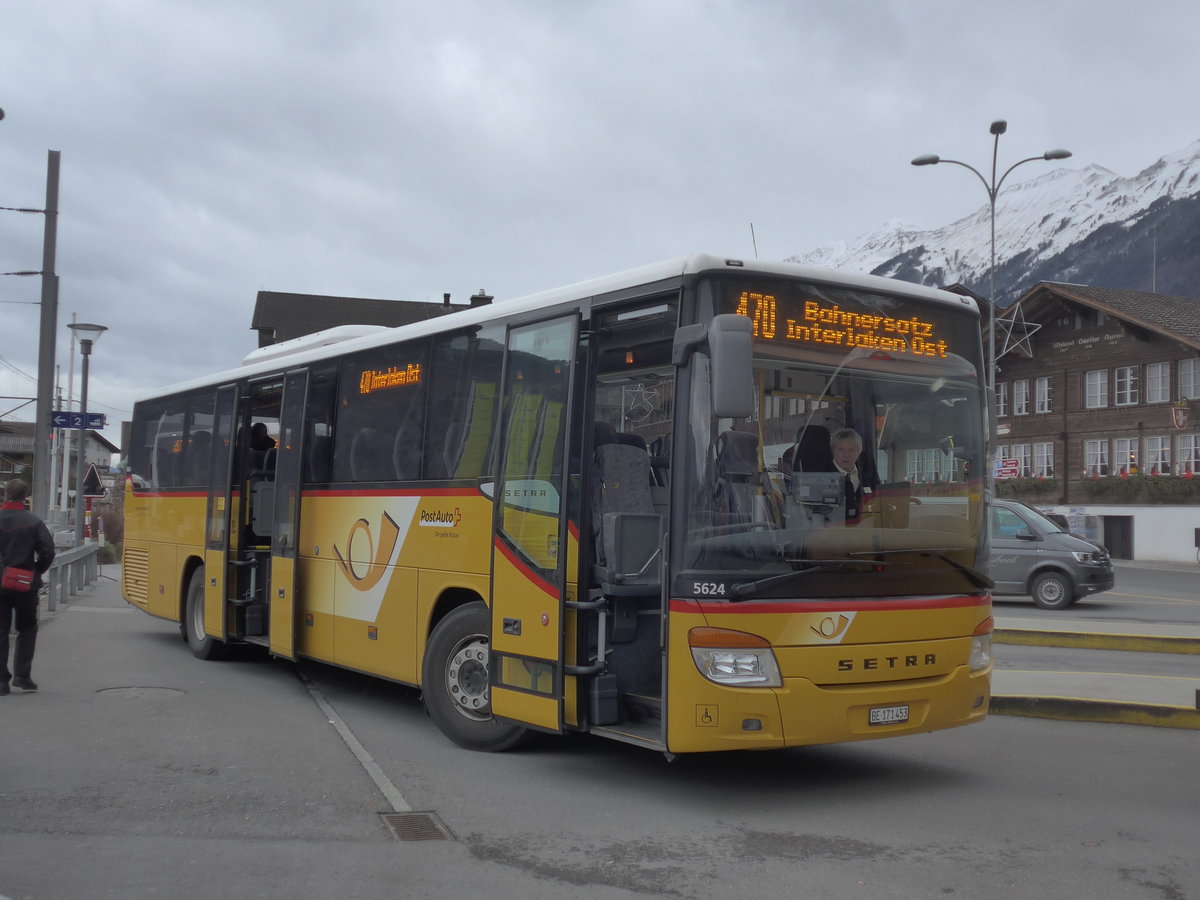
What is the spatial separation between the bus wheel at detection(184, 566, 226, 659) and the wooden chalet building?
35594 millimetres

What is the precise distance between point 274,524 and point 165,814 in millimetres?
5303

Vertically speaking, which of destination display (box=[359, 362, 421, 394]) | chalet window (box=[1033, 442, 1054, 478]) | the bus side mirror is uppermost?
chalet window (box=[1033, 442, 1054, 478])

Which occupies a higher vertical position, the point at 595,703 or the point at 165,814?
the point at 595,703

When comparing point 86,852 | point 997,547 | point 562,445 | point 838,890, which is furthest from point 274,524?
point 997,547

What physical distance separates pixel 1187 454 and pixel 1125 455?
312cm

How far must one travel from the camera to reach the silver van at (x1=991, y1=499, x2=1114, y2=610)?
21656mm

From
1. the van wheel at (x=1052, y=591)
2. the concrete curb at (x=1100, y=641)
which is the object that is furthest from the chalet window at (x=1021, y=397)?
the concrete curb at (x=1100, y=641)

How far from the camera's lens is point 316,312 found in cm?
6975

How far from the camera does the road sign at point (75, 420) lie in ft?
68.4

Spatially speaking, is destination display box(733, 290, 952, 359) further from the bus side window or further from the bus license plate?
the bus side window

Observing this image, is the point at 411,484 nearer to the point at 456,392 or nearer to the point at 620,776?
the point at 456,392

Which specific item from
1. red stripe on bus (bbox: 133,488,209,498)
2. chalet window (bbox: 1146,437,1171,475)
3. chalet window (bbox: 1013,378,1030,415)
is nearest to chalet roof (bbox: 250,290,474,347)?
chalet window (bbox: 1013,378,1030,415)

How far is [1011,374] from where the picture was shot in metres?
57.0

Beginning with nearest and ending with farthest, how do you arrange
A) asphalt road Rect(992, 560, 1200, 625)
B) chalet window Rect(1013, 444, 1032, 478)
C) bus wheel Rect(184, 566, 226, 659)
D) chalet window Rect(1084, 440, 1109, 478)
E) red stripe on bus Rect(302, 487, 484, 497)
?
red stripe on bus Rect(302, 487, 484, 497)
bus wheel Rect(184, 566, 226, 659)
asphalt road Rect(992, 560, 1200, 625)
chalet window Rect(1084, 440, 1109, 478)
chalet window Rect(1013, 444, 1032, 478)
